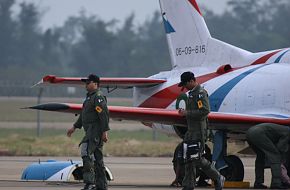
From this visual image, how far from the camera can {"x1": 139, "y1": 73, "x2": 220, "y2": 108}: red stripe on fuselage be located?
20380mm

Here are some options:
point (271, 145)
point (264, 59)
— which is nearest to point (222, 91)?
point (264, 59)

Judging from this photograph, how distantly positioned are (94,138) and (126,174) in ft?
18.7

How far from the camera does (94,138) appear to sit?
15078mm

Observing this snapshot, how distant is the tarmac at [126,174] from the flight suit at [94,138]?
872 mm

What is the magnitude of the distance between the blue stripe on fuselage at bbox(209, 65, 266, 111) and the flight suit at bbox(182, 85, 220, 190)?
459cm

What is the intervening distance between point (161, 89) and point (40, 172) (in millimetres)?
3822

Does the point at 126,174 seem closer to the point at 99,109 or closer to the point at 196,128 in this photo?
the point at 99,109

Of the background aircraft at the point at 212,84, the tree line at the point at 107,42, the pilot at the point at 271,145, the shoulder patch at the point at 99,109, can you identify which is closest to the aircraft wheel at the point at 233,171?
the background aircraft at the point at 212,84

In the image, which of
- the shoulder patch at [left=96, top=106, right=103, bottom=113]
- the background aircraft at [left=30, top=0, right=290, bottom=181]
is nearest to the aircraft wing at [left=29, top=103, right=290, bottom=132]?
the background aircraft at [left=30, top=0, right=290, bottom=181]

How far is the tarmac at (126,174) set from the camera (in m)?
16.5

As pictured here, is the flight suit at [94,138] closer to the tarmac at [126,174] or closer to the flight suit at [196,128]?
the tarmac at [126,174]

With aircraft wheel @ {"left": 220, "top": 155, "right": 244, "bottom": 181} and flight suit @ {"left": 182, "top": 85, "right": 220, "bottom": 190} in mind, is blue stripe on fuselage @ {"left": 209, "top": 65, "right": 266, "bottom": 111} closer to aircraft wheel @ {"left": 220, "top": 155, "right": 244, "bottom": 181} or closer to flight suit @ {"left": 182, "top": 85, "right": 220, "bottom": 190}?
aircraft wheel @ {"left": 220, "top": 155, "right": 244, "bottom": 181}

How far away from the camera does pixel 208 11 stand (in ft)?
230

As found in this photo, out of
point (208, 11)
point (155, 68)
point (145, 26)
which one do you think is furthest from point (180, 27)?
point (145, 26)
